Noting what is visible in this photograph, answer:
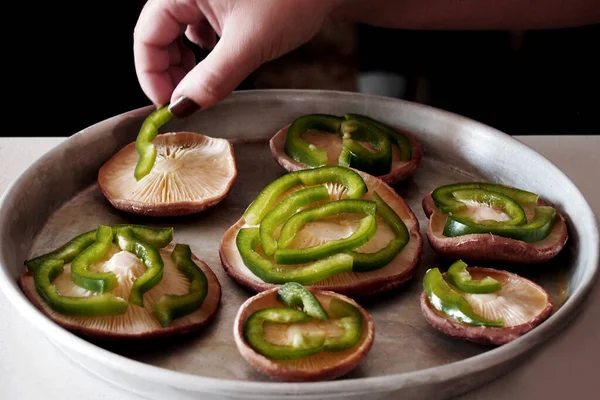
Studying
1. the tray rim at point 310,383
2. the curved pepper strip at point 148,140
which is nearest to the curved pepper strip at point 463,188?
the tray rim at point 310,383

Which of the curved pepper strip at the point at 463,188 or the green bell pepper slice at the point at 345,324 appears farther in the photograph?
the curved pepper strip at the point at 463,188

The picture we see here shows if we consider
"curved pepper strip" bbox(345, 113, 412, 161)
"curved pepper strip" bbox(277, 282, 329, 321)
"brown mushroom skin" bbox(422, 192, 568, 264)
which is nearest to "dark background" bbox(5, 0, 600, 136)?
"curved pepper strip" bbox(345, 113, 412, 161)

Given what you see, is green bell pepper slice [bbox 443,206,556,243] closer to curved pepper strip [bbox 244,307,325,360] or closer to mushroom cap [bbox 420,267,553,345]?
mushroom cap [bbox 420,267,553,345]

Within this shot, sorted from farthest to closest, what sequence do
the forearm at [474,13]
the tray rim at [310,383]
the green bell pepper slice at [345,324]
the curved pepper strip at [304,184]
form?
the forearm at [474,13] < the curved pepper strip at [304,184] < the green bell pepper slice at [345,324] < the tray rim at [310,383]

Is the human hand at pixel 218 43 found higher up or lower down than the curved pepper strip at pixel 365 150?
higher up

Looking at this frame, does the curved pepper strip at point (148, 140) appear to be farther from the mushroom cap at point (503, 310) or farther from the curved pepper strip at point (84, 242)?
the mushroom cap at point (503, 310)

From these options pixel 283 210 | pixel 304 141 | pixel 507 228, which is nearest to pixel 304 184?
pixel 283 210

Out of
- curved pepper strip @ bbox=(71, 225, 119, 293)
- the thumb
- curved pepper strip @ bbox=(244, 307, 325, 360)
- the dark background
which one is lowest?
the dark background
